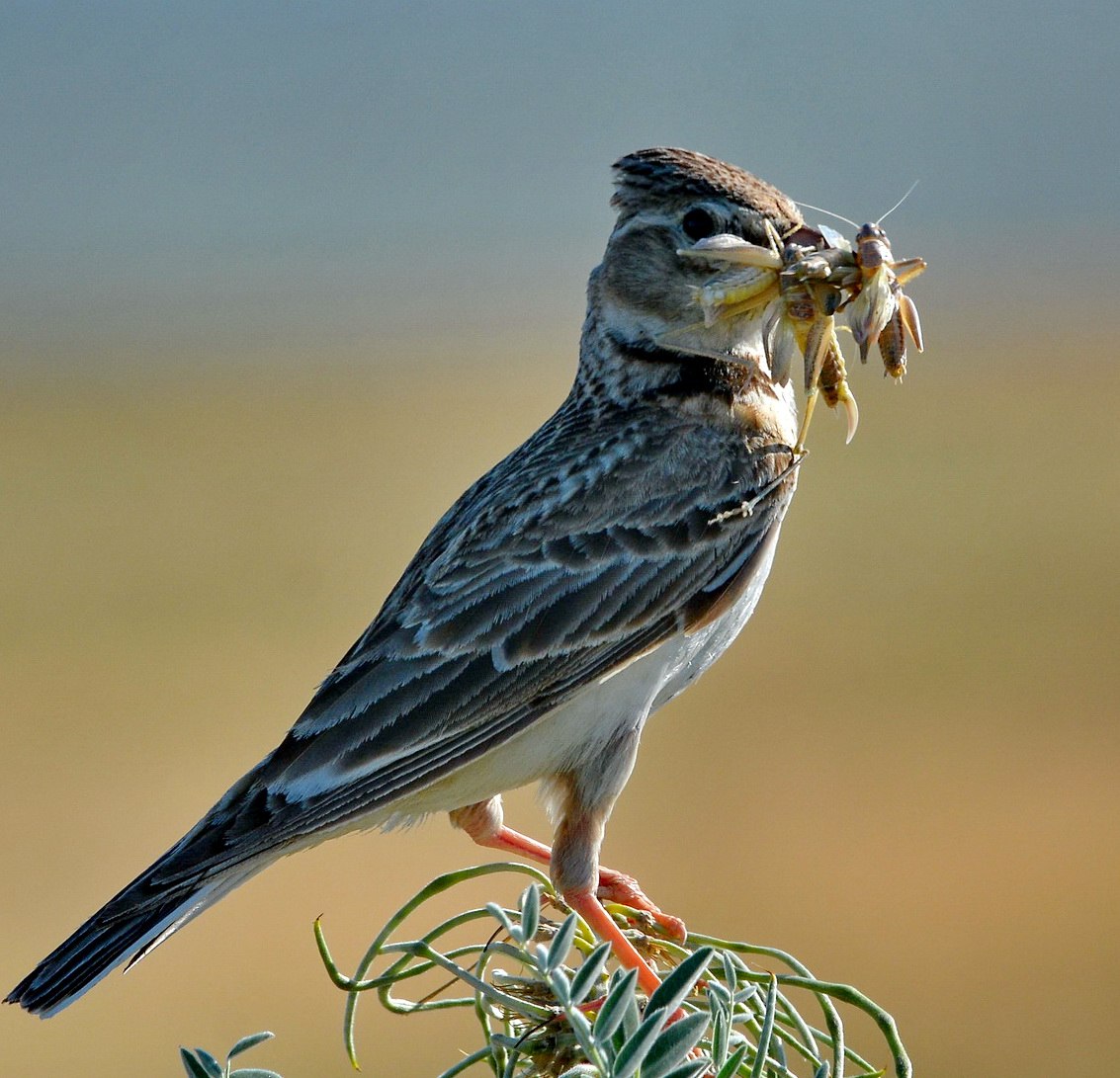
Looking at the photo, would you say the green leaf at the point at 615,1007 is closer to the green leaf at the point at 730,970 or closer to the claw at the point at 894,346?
the green leaf at the point at 730,970

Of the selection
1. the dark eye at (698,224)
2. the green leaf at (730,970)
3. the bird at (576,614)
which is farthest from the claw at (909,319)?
the green leaf at (730,970)

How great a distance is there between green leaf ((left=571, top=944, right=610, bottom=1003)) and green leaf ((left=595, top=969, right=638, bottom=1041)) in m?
0.04

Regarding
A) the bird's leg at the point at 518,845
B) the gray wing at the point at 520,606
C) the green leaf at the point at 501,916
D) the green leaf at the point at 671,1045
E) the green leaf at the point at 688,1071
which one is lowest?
the green leaf at the point at 688,1071

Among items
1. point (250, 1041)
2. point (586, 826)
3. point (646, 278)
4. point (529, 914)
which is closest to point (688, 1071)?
point (529, 914)

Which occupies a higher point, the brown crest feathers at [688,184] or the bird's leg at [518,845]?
the brown crest feathers at [688,184]

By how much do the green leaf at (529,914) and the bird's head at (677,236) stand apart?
262 cm

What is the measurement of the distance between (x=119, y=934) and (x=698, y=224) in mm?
2848

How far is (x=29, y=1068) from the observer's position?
15312 mm

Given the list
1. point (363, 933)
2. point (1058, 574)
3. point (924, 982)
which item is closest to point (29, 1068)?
point (363, 933)

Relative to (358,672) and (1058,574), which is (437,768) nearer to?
(358,672)

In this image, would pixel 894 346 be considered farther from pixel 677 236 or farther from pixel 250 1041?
pixel 250 1041

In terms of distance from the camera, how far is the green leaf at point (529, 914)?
306 centimetres

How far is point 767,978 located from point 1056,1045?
1274 centimetres

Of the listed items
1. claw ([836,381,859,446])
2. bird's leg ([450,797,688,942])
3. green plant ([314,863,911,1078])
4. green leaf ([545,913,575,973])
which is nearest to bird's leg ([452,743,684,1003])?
bird's leg ([450,797,688,942])
